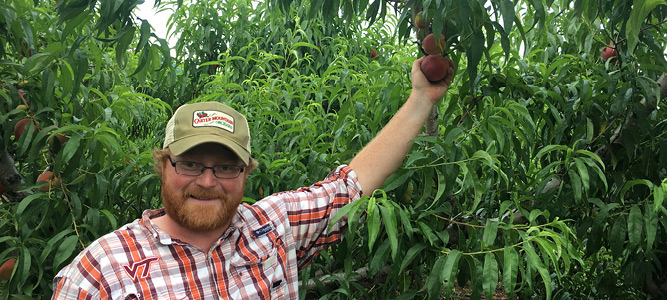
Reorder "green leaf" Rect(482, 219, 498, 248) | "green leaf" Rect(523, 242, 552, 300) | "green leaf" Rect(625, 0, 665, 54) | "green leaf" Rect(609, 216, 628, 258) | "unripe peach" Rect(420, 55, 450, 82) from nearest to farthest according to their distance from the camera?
1. "green leaf" Rect(625, 0, 665, 54)
2. "green leaf" Rect(523, 242, 552, 300)
3. "green leaf" Rect(482, 219, 498, 248)
4. "unripe peach" Rect(420, 55, 450, 82)
5. "green leaf" Rect(609, 216, 628, 258)

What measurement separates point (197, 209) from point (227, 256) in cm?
15

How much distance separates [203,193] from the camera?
57.8 inches

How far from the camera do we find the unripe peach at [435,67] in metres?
1.62

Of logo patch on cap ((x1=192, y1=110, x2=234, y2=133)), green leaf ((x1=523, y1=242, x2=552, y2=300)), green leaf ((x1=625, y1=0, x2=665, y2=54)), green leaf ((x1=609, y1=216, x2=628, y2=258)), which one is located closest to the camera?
green leaf ((x1=625, y1=0, x2=665, y2=54))

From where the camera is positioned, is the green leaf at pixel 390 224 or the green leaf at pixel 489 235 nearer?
the green leaf at pixel 390 224

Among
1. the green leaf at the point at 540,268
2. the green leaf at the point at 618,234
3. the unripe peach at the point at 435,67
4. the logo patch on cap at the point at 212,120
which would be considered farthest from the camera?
the green leaf at the point at 618,234

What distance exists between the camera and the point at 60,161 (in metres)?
Result: 1.72

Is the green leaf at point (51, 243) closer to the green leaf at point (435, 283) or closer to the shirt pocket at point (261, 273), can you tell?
the shirt pocket at point (261, 273)

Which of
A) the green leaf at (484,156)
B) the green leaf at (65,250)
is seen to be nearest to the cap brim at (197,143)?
the green leaf at (65,250)

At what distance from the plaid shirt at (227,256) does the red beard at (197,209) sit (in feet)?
0.18

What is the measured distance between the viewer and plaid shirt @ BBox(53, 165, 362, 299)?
1.34 meters

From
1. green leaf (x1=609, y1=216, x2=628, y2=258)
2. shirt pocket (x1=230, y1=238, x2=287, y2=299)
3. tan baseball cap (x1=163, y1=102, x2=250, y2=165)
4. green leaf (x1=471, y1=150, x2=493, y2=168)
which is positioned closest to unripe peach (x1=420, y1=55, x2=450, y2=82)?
green leaf (x1=471, y1=150, x2=493, y2=168)

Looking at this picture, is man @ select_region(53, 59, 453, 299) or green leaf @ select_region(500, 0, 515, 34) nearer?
green leaf @ select_region(500, 0, 515, 34)

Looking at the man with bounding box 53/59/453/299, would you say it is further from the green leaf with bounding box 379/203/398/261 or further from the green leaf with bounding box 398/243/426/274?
the green leaf with bounding box 379/203/398/261
